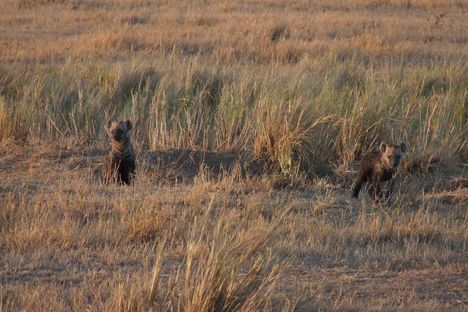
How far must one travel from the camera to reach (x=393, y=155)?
8.93 meters

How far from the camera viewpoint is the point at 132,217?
6.89 metres

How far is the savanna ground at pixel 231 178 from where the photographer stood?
5.40 meters

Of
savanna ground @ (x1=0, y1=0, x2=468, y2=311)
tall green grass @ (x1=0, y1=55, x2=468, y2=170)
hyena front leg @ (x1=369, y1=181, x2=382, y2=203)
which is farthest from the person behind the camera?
tall green grass @ (x1=0, y1=55, x2=468, y2=170)

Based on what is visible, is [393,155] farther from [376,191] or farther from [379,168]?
[376,191]

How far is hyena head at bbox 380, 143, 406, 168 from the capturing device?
891 cm

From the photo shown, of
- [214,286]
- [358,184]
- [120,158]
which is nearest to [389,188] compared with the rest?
[358,184]

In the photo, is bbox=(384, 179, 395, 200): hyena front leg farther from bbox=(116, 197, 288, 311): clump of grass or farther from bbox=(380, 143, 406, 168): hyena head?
bbox=(116, 197, 288, 311): clump of grass

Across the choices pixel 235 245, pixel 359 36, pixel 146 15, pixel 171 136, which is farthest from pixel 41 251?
pixel 146 15

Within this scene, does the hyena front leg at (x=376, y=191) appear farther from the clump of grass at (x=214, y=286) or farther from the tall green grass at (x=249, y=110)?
the clump of grass at (x=214, y=286)

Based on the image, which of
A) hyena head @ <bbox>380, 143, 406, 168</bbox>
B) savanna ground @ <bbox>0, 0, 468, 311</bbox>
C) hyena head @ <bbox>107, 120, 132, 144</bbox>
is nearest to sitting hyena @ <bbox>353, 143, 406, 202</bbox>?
hyena head @ <bbox>380, 143, 406, 168</bbox>

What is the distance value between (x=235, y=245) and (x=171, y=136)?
5.75 meters

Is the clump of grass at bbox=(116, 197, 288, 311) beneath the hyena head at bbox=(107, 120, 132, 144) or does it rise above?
above

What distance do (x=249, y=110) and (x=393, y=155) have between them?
262 cm

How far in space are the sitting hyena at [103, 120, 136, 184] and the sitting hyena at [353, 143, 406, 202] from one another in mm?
2524
